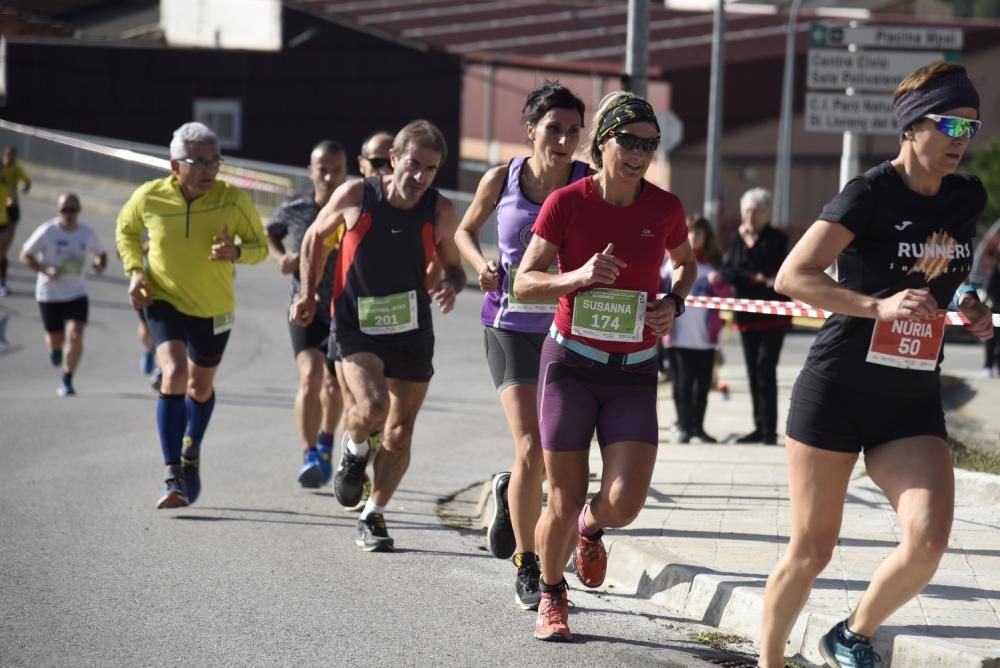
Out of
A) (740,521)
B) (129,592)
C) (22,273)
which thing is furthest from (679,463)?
(22,273)

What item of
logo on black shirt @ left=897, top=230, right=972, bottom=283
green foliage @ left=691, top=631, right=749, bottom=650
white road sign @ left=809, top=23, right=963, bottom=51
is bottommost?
green foliage @ left=691, top=631, right=749, bottom=650

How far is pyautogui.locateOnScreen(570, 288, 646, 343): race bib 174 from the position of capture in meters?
5.63

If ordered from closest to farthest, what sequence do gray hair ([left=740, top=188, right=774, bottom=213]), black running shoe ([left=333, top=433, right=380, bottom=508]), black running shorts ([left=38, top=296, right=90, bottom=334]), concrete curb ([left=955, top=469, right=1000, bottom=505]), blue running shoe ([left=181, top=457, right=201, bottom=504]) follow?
black running shoe ([left=333, top=433, right=380, bottom=508]) < concrete curb ([left=955, top=469, right=1000, bottom=505]) < blue running shoe ([left=181, top=457, right=201, bottom=504]) < gray hair ([left=740, top=188, right=774, bottom=213]) < black running shorts ([left=38, top=296, right=90, bottom=334])

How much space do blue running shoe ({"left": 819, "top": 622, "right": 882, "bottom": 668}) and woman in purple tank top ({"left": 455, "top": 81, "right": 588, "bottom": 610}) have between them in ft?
5.04

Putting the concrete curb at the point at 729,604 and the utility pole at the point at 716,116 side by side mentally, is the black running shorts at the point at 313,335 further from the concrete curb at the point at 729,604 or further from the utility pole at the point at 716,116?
the utility pole at the point at 716,116

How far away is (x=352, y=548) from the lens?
749 cm

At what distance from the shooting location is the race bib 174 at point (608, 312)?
5629 mm

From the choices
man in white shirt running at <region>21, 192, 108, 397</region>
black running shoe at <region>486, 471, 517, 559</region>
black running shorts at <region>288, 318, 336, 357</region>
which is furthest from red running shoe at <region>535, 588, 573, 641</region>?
man in white shirt running at <region>21, 192, 108, 397</region>

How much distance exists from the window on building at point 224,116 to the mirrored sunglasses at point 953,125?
38.6 metres

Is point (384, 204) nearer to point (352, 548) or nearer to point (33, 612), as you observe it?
point (352, 548)

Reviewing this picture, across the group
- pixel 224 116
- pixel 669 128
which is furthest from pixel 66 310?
pixel 224 116

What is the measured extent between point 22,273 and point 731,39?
966 inches

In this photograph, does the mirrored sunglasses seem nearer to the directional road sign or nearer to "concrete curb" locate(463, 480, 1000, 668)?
"concrete curb" locate(463, 480, 1000, 668)

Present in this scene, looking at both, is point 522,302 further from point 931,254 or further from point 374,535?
point 931,254
